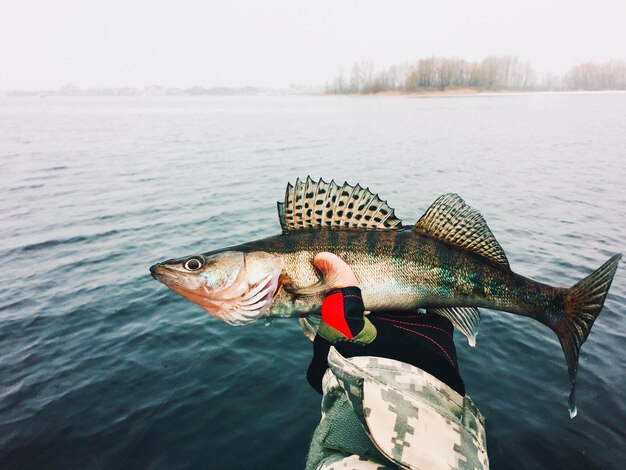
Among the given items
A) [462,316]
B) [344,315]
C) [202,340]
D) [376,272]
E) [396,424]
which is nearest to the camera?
[396,424]

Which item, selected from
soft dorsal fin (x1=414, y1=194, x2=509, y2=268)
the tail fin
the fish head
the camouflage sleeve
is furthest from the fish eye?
the tail fin

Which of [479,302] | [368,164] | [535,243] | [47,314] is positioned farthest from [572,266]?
[368,164]

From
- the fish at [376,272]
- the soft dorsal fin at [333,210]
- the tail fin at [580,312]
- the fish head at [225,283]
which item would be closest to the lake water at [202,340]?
the tail fin at [580,312]

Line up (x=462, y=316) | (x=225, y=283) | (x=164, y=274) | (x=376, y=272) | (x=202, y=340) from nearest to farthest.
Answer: (x=164, y=274)
(x=225, y=283)
(x=376, y=272)
(x=462, y=316)
(x=202, y=340)

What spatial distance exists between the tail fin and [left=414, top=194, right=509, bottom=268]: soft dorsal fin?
721 millimetres

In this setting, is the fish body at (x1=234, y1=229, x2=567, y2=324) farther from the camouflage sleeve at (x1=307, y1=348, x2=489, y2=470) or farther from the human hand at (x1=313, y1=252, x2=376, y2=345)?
the camouflage sleeve at (x1=307, y1=348, x2=489, y2=470)

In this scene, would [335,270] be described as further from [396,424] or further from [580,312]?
[580,312]

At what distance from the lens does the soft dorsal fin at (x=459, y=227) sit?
4.26 metres

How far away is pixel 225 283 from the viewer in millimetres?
3920

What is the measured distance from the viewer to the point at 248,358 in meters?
8.71

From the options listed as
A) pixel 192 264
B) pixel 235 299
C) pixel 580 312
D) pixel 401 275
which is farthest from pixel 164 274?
pixel 580 312

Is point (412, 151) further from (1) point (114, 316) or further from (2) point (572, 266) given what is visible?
(1) point (114, 316)

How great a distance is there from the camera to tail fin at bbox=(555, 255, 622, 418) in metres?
3.61

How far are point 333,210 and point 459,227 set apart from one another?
4.66 feet
